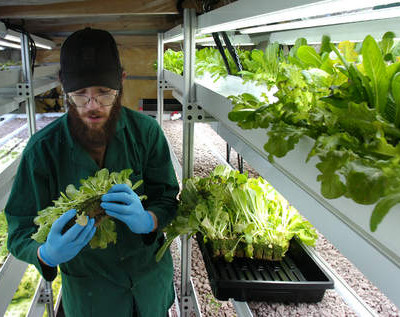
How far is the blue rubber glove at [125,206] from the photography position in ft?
4.95

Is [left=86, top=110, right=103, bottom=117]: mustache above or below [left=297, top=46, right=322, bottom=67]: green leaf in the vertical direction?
below

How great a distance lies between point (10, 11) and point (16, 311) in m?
2.27

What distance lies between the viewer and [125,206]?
1519 mm

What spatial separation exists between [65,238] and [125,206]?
28 centimetres

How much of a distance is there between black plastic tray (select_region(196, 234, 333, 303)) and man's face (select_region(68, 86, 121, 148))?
825mm

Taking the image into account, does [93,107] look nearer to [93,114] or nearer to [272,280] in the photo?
[93,114]

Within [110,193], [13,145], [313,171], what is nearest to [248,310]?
[110,193]

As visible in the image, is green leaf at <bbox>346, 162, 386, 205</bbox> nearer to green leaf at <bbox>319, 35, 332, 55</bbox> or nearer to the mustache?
green leaf at <bbox>319, 35, 332, 55</bbox>

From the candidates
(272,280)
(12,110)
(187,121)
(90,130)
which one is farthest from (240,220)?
(12,110)

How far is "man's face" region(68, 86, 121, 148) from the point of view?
1.59 meters

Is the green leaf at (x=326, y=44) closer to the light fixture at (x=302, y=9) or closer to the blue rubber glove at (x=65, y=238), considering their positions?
the light fixture at (x=302, y=9)

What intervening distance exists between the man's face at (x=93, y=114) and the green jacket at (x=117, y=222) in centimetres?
5

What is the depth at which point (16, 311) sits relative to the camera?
2.73 metres

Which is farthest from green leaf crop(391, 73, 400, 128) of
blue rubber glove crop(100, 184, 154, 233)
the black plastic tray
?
blue rubber glove crop(100, 184, 154, 233)
